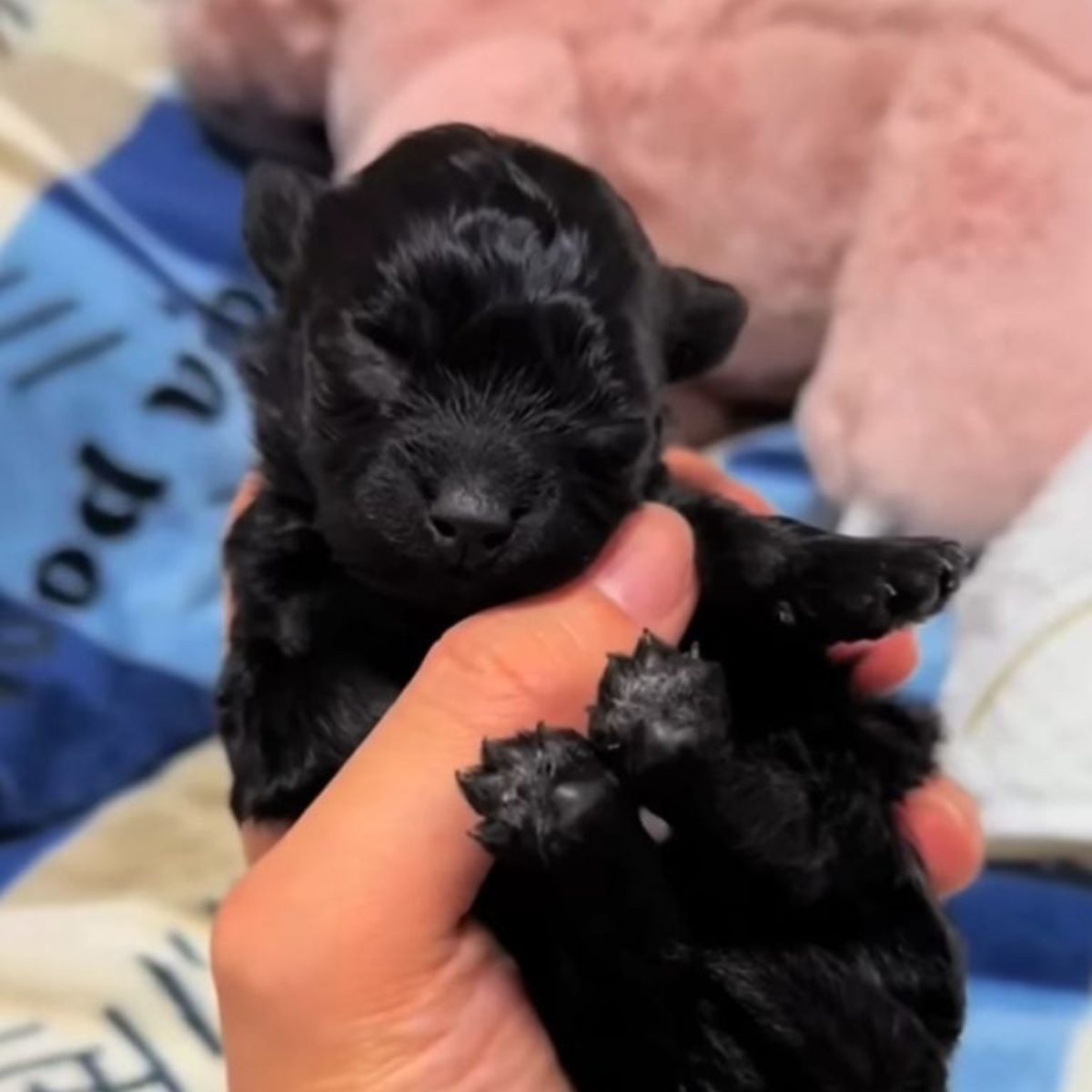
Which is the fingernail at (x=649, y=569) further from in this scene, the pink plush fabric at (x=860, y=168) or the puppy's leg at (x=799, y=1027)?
the pink plush fabric at (x=860, y=168)

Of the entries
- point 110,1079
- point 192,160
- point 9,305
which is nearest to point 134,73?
point 192,160

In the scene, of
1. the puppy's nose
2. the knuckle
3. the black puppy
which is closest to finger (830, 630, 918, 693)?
the black puppy

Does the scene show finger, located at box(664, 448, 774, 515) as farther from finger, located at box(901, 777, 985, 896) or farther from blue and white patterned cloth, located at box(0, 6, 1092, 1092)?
blue and white patterned cloth, located at box(0, 6, 1092, 1092)

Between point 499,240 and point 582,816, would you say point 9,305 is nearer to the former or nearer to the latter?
point 499,240

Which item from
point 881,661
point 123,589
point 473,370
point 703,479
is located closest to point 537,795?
point 473,370

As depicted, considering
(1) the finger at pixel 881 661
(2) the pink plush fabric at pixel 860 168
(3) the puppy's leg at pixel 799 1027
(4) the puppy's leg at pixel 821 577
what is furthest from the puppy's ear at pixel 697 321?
(2) the pink plush fabric at pixel 860 168
